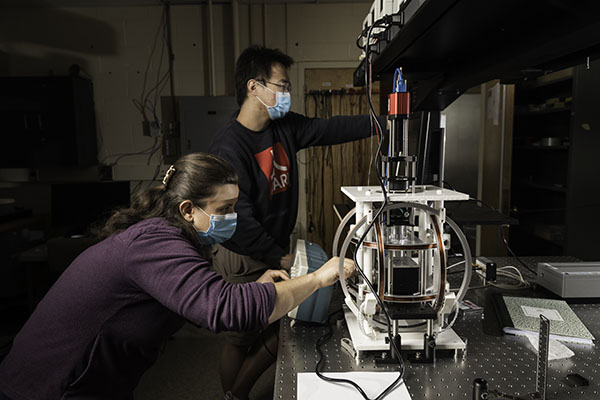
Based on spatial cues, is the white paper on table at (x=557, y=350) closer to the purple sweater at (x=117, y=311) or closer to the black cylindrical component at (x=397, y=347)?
the black cylindrical component at (x=397, y=347)

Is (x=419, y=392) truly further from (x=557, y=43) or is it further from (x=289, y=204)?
(x=289, y=204)

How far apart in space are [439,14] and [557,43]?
0.30m

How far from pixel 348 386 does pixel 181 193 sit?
2.07 feet

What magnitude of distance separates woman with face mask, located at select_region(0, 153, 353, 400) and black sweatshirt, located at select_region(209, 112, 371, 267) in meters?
0.56

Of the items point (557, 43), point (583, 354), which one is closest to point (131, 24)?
point (557, 43)

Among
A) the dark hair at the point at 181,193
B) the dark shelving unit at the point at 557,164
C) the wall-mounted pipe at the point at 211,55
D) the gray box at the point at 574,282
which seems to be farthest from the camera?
the wall-mounted pipe at the point at 211,55

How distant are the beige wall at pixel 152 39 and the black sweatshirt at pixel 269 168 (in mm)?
1838

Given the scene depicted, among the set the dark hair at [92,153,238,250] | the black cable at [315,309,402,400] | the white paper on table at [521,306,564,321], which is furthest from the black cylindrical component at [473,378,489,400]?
the dark hair at [92,153,238,250]

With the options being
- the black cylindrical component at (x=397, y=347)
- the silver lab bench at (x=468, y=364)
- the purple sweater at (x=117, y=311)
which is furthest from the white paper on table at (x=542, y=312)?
the purple sweater at (x=117, y=311)

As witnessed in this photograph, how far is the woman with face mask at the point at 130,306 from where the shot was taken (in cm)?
91

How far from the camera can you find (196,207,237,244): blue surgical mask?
1170 millimetres

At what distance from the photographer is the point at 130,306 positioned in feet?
3.28

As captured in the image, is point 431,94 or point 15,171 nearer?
point 431,94

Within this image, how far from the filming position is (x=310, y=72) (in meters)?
3.64
